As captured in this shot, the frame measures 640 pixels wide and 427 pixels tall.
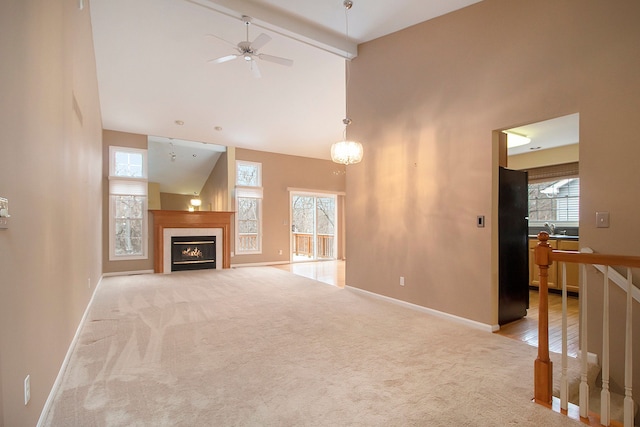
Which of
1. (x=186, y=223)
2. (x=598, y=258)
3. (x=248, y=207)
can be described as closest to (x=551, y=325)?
(x=598, y=258)

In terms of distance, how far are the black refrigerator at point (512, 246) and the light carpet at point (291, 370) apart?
69 cm

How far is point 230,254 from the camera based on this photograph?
820 cm

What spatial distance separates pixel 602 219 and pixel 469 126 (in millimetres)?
1553

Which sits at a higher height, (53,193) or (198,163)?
(198,163)

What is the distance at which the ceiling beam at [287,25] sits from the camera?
391 centimetres

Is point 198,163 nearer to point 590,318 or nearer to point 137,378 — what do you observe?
point 137,378

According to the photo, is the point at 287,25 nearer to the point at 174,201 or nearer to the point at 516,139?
the point at 516,139

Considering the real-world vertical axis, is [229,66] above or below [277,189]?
above

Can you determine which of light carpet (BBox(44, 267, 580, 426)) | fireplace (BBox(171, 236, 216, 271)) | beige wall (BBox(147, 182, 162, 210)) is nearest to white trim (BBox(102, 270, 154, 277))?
fireplace (BBox(171, 236, 216, 271))

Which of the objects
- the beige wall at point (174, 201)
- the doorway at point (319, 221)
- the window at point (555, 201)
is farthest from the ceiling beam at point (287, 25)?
the beige wall at point (174, 201)

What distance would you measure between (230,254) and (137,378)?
5.89 meters

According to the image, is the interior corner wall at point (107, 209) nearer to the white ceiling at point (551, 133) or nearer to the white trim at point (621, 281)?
the white ceiling at point (551, 133)

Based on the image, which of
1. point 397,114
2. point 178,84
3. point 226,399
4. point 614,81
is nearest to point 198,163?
point 178,84

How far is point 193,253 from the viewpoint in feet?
25.6
